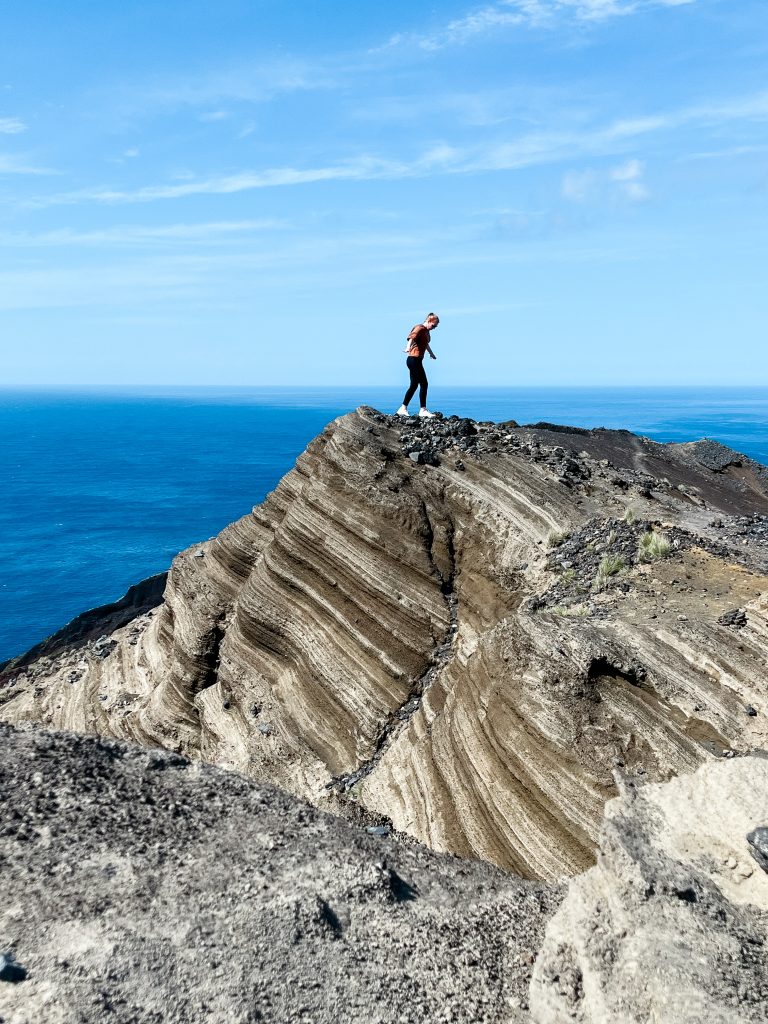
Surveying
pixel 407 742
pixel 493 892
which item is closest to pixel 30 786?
pixel 493 892

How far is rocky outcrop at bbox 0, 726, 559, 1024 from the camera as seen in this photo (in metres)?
6.47

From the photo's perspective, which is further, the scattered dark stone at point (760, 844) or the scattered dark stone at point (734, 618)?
the scattered dark stone at point (734, 618)

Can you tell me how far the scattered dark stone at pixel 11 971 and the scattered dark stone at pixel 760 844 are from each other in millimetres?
6669

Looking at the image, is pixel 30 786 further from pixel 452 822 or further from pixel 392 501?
pixel 392 501

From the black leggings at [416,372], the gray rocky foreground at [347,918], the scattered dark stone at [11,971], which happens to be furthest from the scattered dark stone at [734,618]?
the black leggings at [416,372]

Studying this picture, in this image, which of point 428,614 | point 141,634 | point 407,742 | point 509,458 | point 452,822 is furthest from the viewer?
point 141,634

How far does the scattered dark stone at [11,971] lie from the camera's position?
6.29 meters

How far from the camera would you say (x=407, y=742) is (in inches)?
546

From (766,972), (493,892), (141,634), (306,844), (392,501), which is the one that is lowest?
(141,634)

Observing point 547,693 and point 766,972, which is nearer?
point 766,972

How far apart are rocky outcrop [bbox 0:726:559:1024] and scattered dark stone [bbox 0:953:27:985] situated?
0.02m

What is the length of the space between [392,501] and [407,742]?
569cm

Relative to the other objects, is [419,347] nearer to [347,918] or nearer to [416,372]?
[416,372]

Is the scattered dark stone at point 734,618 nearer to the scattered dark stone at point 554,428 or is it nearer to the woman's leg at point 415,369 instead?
the woman's leg at point 415,369
